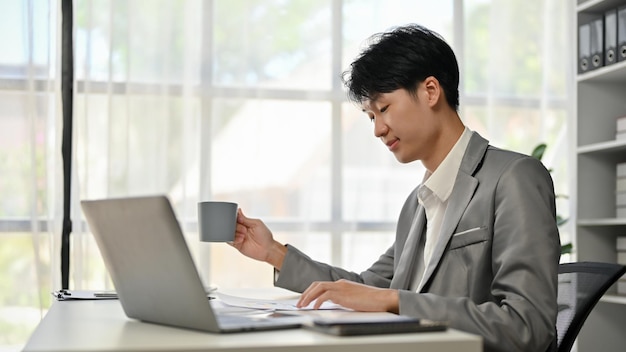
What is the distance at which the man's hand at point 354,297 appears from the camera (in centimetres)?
135

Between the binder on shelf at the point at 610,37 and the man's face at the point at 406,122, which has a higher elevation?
the binder on shelf at the point at 610,37

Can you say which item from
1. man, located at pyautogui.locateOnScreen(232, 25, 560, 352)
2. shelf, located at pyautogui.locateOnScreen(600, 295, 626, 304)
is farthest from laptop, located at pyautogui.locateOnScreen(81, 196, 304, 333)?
shelf, located at pyautogui.locateOnScreen(600, 295, 626, 304)

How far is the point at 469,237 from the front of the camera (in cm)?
161

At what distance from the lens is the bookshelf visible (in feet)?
11.3

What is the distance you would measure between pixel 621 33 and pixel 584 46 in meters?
0.24

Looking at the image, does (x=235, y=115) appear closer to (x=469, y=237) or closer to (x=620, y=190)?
(x=620, y=190)

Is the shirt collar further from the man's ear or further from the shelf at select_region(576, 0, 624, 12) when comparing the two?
Result: the shelf at select_region(576, 0, 624, 12)

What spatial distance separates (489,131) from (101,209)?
2830 mm

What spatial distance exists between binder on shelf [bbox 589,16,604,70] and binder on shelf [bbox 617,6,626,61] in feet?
0.33

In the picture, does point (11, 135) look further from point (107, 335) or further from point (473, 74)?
point (107, 335)

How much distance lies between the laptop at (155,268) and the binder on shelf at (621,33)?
2455 millimetres

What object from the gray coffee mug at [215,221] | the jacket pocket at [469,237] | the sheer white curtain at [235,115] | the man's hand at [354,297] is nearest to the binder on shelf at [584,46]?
the sheer white curtain at [235,115]

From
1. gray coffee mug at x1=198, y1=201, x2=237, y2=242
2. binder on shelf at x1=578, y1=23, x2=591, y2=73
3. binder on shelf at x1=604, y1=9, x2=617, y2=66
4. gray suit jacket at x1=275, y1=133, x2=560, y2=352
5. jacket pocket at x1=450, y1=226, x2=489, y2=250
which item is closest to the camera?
gray suit jacket at x1=275, y1=133, x2=560, y2=352

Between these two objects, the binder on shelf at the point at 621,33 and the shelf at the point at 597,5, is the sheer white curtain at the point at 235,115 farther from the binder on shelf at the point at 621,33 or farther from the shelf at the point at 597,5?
the binder on shelf at the point at 621,33
